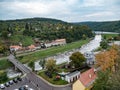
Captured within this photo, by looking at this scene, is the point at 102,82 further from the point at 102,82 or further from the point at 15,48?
the point at 15,48

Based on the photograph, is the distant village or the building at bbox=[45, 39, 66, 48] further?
the building at bbox=[45, 39, 66, 48]

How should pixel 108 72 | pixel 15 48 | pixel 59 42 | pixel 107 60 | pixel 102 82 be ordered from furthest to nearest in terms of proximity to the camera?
pixel 59 42 → pixel 15 48 → pixel 107 60 → pixel 108 72 → pixel 102 82

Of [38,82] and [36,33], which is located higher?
[36,33]

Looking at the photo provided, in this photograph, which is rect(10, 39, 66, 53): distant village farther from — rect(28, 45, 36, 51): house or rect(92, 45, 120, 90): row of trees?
rect(92, 45, 120, 90): row of trees

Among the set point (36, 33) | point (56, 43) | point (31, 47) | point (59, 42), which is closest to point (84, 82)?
point (31, 47)

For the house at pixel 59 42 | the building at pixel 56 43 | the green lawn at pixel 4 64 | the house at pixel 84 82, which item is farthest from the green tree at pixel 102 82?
the house at pixel 59 42

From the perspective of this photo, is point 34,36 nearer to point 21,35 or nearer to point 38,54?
point 21,35

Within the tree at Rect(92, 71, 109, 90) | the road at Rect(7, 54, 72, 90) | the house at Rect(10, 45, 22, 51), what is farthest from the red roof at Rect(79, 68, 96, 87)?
the house at Rect(10, 45, 22, 51)

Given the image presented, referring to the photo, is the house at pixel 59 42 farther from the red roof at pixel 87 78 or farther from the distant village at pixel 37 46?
the red roof at pixel 87 78

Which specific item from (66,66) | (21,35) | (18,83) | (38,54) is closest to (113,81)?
(18,83)

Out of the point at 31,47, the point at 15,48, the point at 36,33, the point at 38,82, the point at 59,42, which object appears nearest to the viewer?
the point at 38,82

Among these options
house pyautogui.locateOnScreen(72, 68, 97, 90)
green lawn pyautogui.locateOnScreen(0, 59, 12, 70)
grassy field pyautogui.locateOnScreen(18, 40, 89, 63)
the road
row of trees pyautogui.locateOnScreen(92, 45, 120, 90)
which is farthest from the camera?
grassy field pyautogui.locateOnScreen(18, 40, 89, 63)
